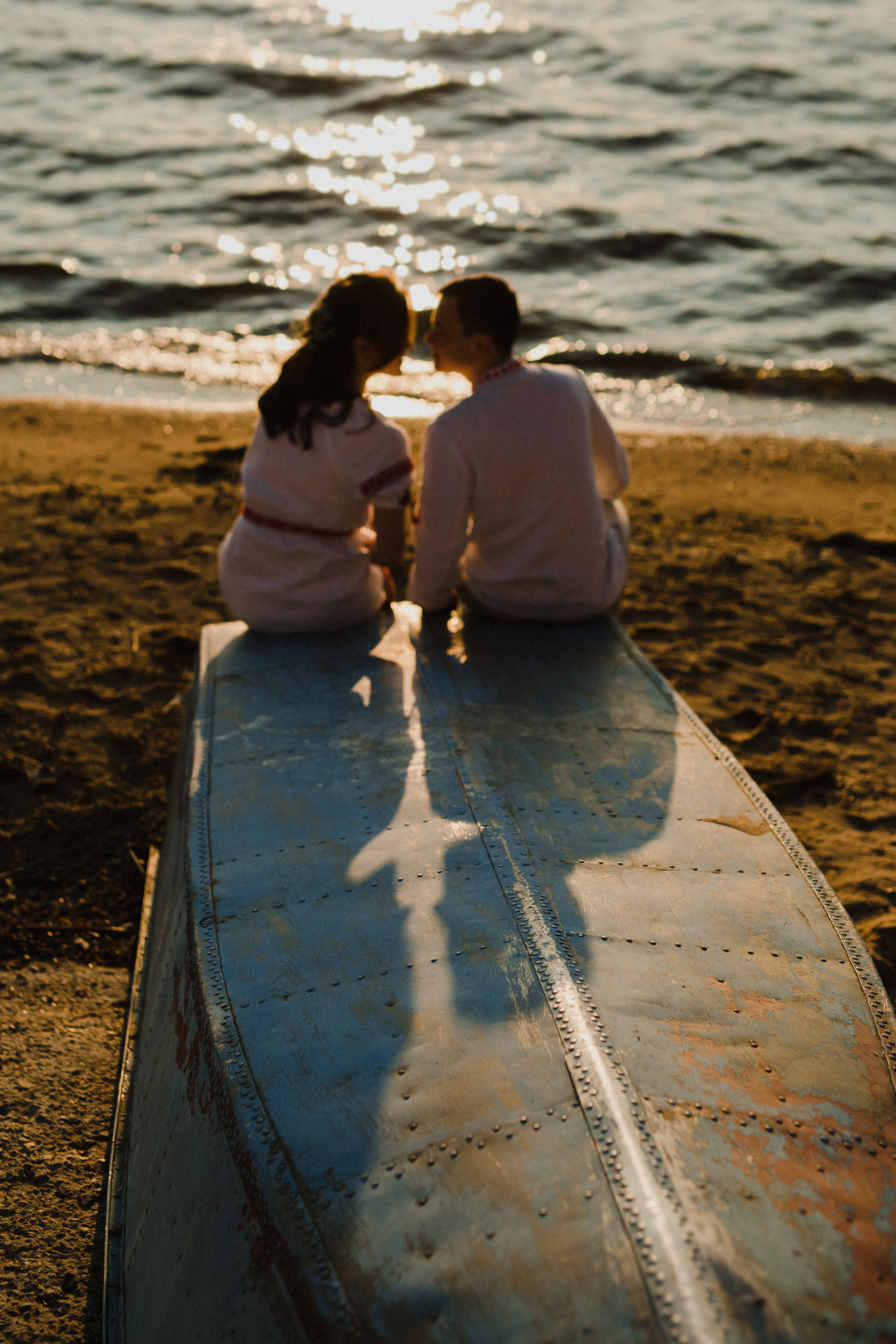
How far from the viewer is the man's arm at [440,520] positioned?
3586 millimetres

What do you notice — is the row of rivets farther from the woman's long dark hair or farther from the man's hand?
the woman's long dark hair

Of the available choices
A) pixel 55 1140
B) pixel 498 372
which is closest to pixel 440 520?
pixel 498 372

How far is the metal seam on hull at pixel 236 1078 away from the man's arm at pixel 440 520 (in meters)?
1.16

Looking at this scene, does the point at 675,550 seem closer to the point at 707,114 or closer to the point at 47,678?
the point at 47,678

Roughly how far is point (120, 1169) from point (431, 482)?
222 centimetres

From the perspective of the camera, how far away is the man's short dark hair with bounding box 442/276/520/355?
3418mm

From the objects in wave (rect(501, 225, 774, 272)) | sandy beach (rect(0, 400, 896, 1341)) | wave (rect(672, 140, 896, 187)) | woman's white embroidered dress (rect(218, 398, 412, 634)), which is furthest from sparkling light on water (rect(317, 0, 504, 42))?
woman's white embroidered dress (rect(218, 398, 412, 634))

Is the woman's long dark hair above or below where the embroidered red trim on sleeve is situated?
above

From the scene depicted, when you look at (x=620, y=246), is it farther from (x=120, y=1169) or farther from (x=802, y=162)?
(x=120, y=1169)

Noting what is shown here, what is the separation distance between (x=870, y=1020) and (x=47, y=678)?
3803mm

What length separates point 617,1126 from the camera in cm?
185

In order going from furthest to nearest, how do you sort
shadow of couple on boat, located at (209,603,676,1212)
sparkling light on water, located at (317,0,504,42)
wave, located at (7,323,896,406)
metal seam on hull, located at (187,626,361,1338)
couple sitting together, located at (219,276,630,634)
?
sparkling light on water, located at (317,0,504,42) < wave, located at (7,323,896,406) < couple sitting together, located at (219,276,630,634) < shadow of couple on boat, located at (209,603,676,1212) < metal seam on hull, located at (187,626,361,1338)

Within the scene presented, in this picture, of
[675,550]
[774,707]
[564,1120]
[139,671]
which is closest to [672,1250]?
[564,1120]

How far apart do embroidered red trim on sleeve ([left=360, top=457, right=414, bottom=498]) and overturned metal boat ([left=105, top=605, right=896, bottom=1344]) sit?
2.48 ft
